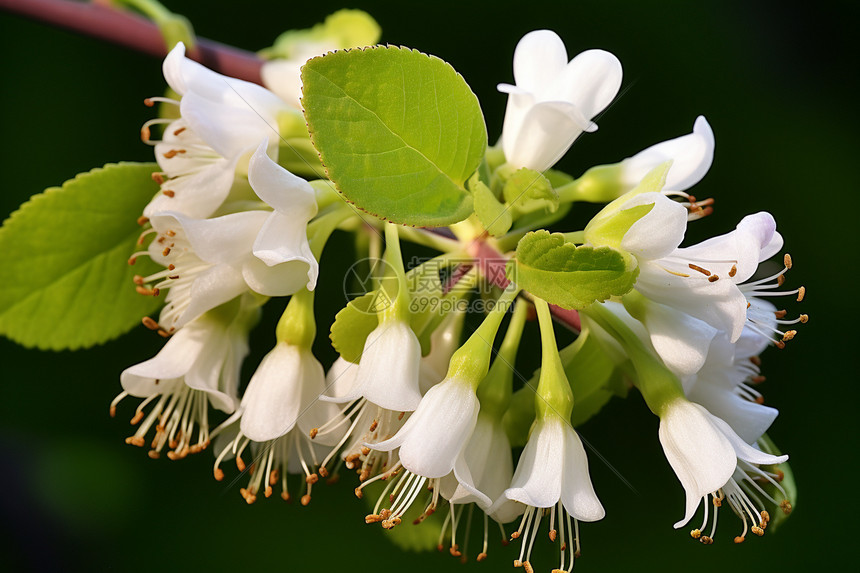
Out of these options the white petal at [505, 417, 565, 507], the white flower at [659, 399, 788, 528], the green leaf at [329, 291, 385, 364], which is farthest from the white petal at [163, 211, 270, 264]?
the white flower at [659, 399, 788, 528]

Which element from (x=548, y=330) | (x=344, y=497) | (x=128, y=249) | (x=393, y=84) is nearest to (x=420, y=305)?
(x=548, y=330)

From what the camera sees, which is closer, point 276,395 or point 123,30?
point 276,395

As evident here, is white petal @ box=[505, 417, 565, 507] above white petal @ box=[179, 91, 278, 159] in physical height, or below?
below

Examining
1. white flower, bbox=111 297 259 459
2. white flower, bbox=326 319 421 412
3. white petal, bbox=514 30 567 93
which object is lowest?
white flower, bbox=111 297 259 459

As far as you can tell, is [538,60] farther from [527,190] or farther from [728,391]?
[728,391]

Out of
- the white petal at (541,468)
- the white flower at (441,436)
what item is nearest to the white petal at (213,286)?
the white flower at (441,436)

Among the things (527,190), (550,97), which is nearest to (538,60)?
(550,97)

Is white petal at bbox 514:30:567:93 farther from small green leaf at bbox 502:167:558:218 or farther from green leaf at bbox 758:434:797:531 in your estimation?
green leaf at bbox 758:434:797:531
